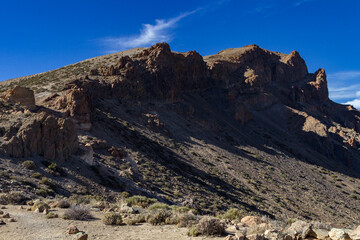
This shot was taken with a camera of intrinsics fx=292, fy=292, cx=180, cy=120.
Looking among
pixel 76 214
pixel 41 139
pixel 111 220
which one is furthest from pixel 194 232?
pixel 41 139

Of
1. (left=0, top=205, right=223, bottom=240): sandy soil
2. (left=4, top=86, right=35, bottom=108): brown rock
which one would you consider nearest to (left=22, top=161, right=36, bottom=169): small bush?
(left=0, top=205, right=223, bottom=240): sandy soil

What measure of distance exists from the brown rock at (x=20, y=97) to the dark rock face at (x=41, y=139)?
7423 mm

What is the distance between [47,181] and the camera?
18.0 metres

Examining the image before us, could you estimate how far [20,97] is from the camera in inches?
1150

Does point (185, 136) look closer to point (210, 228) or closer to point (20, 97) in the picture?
point (20, 97)

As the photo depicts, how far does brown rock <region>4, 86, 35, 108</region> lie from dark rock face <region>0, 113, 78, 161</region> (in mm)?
7423

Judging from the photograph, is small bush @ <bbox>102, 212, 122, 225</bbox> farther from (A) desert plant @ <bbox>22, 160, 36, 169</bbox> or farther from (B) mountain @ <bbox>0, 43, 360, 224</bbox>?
(A) desert plant @ <bbox>22, 160, 36, 169</bbox>

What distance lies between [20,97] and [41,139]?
10.1 meters

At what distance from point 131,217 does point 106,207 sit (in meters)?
2.85

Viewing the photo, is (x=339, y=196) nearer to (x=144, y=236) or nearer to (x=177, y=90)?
(x=177, y=90)

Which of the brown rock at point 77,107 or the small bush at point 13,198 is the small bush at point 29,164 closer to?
the small bush at point 13,198

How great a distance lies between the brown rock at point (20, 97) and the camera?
2890 cm

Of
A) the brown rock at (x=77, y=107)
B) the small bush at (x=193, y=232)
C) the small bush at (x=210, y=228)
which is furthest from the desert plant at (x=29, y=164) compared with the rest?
the small bush at (x=210, y=228)

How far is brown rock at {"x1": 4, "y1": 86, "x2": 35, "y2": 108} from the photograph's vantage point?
28.9 m
